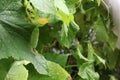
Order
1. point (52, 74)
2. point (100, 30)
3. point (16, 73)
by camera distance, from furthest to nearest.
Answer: point (100, 30), point (52, 74), point (16, 73)

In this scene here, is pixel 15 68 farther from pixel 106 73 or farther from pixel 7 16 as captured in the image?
pixel 106 73

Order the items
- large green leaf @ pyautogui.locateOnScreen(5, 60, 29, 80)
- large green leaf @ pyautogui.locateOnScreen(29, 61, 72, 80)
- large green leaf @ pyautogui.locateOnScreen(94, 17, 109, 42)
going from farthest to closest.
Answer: large green leaf @ pyautogui.locateOnScreen(94, 17, 109, 42) → large green leaf @ pyautogui.locateOnScreen(29, 61, 72, 80) → large green leaf @ pyautogui.locateOnScreen(5, 60, 29, 80)

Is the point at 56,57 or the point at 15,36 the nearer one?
the point at 15,36

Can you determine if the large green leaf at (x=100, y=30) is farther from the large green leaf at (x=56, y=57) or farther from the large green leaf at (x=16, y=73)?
the large green leaf at (x=16, y=73)

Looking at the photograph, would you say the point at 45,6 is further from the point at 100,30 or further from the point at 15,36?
the point at 100,30

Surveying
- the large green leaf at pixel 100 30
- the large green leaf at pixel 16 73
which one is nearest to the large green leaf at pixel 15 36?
the large green leaf at pixel 16 73

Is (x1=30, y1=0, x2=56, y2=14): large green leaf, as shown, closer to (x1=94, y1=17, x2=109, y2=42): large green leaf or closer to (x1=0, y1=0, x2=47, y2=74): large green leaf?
(x1=0, y1=0, x2=47, y2=74): large green leaf

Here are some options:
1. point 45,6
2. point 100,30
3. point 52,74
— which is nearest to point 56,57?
point 52,74

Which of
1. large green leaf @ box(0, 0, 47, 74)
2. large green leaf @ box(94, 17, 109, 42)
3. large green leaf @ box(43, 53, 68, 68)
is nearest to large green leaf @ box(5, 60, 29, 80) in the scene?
large green leaf @ box(0, 0, 47, 74)
